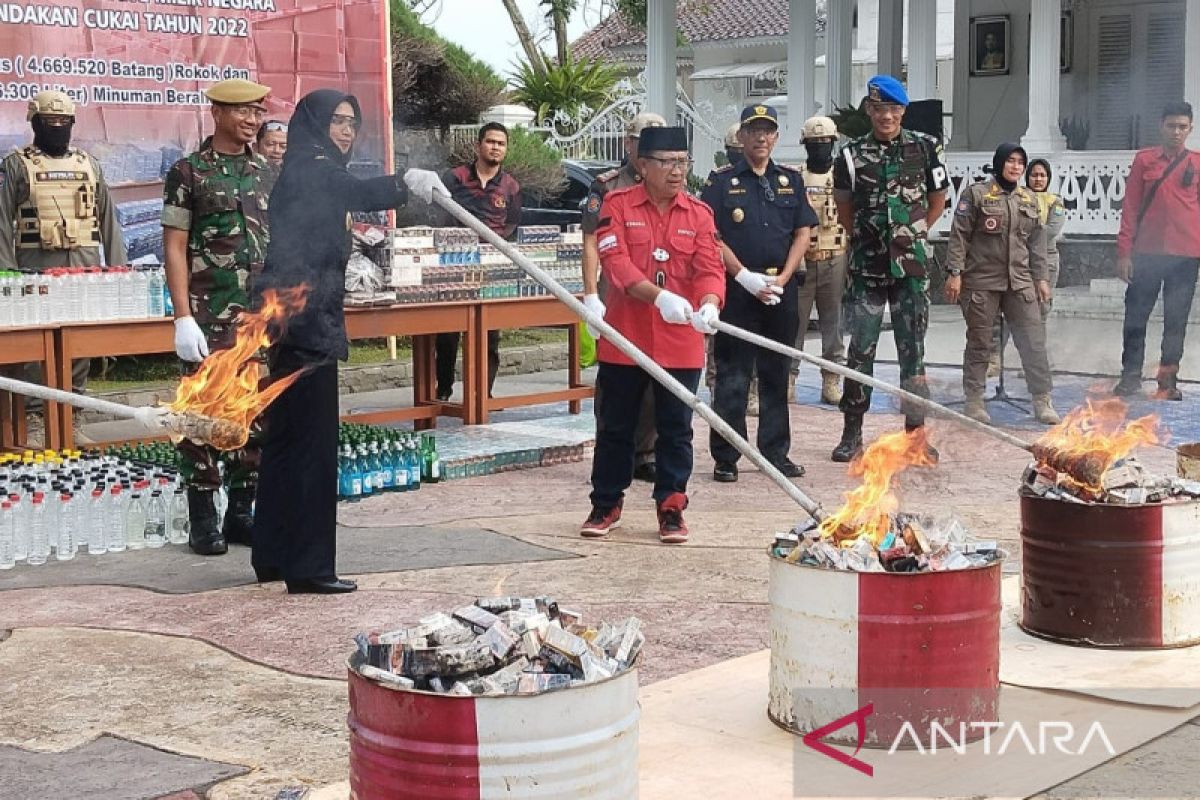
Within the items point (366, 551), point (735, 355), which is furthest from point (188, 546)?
point (735, 355)

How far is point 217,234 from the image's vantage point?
7746 millimetres

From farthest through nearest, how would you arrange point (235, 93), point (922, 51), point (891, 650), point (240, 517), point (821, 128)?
A: point (922, 51) < point (821, 128) < point (240, 517) < point (235, 93) < point (891, 650)

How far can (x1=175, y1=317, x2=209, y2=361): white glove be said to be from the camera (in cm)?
761

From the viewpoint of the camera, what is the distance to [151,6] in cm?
1224

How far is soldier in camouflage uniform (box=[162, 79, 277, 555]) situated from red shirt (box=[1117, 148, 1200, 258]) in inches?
291

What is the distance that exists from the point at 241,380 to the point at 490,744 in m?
3.40

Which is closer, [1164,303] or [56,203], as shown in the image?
[56,203]

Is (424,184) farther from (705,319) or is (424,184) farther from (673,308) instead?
(705,319)

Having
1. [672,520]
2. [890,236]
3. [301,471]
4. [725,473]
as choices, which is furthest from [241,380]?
[890,236]

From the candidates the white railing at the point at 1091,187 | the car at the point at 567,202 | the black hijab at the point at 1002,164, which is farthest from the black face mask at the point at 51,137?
the white railing at the point at 1091,187

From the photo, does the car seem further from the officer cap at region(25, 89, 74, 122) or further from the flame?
the flame

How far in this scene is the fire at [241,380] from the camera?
252 inches

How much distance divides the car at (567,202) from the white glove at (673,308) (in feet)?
37.4

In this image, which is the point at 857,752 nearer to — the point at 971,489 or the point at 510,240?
the point at 971,489
